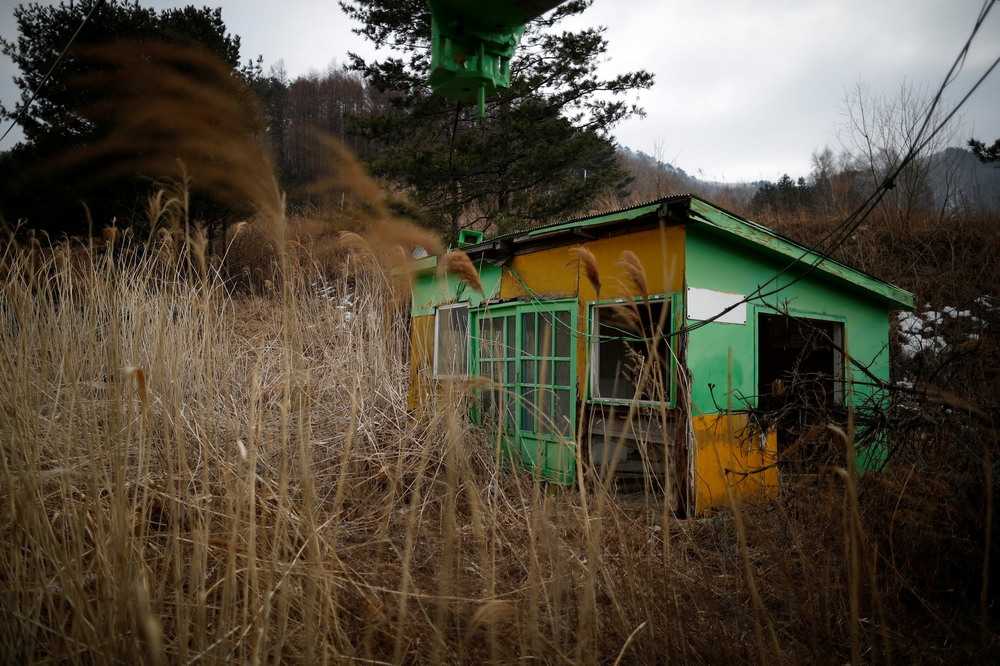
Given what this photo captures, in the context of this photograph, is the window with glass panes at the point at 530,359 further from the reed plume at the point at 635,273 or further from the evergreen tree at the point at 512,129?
the evergreen tree at the point at 512,129

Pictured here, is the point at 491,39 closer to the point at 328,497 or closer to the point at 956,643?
the point at 956,643

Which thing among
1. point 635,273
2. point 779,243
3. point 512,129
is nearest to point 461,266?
point 635,273

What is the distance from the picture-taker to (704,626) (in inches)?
70.2

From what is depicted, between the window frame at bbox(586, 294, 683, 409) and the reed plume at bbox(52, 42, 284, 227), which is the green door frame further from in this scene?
the reed plume at bbox(52, 42, 284, 227)

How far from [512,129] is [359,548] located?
9787 mm

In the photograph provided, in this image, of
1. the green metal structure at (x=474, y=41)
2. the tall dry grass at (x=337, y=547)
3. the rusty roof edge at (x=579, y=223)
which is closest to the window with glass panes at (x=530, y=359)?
the rusty roof edge at (x=579, y=223)

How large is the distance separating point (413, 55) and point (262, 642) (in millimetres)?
11185

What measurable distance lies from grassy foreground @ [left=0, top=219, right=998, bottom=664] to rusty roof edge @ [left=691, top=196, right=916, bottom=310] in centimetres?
184

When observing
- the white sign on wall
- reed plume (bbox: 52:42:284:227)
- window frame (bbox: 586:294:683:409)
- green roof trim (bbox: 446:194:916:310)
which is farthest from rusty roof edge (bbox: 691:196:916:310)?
Result: reed plume (bbox: 52:42:284:227)

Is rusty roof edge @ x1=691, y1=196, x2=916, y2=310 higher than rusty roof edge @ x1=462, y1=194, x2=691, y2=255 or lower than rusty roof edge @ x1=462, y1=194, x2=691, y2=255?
lower

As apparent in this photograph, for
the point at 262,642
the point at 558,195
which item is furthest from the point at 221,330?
the point at 558,195

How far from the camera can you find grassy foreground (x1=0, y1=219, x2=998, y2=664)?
129cm

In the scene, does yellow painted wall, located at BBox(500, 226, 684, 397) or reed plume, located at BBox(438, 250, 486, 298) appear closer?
reed plume, located at BBox(438, 250, 486, 298)

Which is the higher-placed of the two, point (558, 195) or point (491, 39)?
point (558, 195)
